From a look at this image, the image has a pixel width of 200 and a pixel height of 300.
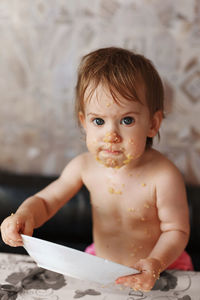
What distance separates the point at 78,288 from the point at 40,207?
0.84ft

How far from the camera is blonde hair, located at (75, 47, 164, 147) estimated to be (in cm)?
79

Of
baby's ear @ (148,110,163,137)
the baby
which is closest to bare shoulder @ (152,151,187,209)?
the baby

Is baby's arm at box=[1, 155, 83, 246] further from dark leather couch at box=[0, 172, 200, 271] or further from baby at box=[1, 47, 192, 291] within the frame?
dark leather couch at box=[0, 172, 200, 271]

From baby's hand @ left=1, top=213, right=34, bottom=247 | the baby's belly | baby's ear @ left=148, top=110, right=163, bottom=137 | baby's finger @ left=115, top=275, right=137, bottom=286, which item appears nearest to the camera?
baby's finger @ left=115, top=275, right=137, bottom=286

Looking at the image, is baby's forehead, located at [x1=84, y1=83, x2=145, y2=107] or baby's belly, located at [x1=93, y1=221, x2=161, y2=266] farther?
baby's belly, located at [x1=93, y1=221, x2=161, y2=266]

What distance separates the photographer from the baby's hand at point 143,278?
2.12ft

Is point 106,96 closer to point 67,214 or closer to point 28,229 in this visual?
point 28,229

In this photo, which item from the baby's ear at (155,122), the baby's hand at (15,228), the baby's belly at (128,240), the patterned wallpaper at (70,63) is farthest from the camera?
the patterned wallpaper at (70,63)

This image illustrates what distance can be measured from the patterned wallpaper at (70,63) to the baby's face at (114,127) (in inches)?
25.9

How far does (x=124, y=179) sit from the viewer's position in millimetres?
953

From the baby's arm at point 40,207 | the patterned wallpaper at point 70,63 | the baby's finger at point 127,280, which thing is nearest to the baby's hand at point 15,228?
the baby's arm at point 40,207

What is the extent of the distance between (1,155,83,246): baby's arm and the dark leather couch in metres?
0.44

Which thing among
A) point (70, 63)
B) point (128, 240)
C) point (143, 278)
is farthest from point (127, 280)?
point (70, 63)

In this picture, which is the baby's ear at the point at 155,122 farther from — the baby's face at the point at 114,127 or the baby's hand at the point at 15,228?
the baby's hand at the point at 15,228
